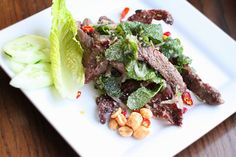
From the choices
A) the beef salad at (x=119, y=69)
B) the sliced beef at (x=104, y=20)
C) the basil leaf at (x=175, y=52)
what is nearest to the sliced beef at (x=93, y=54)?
the beef salad at (x=119, y=69)

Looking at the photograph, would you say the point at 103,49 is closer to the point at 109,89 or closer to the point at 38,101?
the point at 109,89

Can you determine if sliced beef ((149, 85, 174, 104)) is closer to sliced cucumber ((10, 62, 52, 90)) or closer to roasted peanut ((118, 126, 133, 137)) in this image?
roasted peanut ((118, 126, 133, 137))

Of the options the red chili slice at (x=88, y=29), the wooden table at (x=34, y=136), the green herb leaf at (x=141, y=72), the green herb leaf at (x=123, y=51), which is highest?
the green herb leaf at (x=123, y=51)

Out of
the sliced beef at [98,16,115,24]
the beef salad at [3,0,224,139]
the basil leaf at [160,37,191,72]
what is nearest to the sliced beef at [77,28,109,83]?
the beef salad at [3,0,224,139]

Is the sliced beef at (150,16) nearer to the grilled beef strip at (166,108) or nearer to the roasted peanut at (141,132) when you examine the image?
the grilled beef strip at (166,108)

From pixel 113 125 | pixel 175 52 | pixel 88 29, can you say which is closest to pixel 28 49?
pixel 88 29

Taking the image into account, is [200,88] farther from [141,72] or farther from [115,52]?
[115,52]

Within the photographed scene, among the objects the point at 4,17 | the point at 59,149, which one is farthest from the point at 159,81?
the point at 4,17
